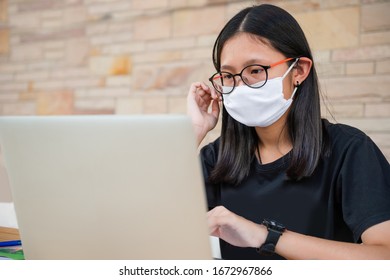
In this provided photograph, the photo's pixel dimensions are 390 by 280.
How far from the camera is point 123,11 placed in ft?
9.26

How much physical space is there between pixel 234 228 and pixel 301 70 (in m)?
0.60

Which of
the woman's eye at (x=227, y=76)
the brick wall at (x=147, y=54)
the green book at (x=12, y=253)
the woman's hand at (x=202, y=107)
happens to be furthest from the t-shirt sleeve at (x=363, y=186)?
the brick wall at (x=147, y=54)

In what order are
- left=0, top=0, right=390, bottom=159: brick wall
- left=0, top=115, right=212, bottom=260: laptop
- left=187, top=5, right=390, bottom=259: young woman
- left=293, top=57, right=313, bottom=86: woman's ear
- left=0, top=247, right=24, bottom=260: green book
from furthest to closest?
left=0, top=0, right=390, bottom=159: brick wall, left=293, top=57, right=313, bottom=86: woman's ear, left=187, top=5, right=390, bottom=259: young woman, left=0, top=247, right=24, bottom=260: green book, left=0, top=115, right=212, bottom=260: laptop

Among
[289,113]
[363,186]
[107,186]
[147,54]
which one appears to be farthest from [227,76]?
[147,54]

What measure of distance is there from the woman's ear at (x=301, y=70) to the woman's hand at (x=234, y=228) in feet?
1.76

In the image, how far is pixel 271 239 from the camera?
84 centimetres

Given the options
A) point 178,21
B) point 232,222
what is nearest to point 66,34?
point 178,21

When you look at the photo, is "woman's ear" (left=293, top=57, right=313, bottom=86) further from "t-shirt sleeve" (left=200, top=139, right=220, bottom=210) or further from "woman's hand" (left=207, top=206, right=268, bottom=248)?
"woman's hand" (left=207, top=206, right=268, bottom=248)

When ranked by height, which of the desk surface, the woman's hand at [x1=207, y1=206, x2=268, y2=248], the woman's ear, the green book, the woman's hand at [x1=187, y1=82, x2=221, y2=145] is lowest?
the desk surface

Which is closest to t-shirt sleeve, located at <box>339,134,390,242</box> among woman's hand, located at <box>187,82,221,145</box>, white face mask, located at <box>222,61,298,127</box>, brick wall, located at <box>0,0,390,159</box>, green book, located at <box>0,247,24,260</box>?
white face mask, located at <box>222,61,298,127</box>

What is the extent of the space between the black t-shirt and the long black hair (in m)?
0.03

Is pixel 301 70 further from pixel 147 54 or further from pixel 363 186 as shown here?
pixel 147 54

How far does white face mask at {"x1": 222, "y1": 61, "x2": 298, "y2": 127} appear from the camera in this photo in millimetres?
1184

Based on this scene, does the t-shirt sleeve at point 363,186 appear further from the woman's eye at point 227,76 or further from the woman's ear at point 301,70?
the woman's eye at point 227,76
